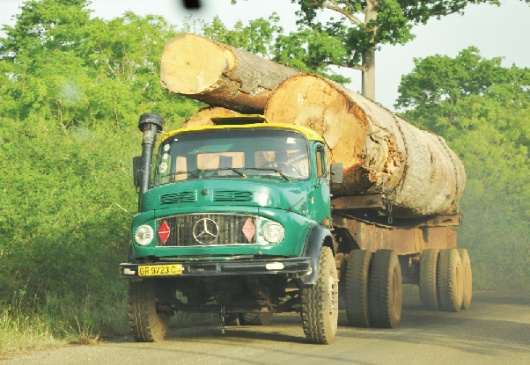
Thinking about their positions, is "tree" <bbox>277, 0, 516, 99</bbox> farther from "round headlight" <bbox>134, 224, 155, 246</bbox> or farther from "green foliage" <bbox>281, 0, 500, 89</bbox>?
"round headlight" <bbox>134, 224, 155, 246</bbox>

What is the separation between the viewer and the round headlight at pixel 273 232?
1009 centimetres

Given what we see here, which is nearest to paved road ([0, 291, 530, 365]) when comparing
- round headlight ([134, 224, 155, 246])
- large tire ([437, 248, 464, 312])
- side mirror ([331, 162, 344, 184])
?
round headlight ([134, 224, 155, 246])

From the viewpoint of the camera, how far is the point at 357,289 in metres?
13.0

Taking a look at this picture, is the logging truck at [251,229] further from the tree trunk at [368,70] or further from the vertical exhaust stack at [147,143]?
the tree trunk at [368,70]

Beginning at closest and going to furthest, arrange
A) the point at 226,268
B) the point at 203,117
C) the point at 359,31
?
the point at 226,268
the point at 203,117
the point at 359,31

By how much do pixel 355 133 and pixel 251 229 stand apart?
3228mm

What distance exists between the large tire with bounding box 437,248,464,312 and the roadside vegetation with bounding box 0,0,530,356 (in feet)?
17.9

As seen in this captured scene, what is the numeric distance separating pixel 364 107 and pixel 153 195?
3661 mm

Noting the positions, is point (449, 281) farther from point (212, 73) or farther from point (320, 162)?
point (320, 162)

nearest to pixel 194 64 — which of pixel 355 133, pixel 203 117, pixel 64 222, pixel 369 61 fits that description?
pixel 203 117

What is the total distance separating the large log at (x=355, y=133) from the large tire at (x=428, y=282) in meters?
2.90

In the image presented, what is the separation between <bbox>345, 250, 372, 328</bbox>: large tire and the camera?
1295 cm

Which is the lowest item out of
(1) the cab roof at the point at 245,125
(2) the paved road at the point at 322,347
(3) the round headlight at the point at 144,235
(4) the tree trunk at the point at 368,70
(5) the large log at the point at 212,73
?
(2) the paved road at the point at 322,347

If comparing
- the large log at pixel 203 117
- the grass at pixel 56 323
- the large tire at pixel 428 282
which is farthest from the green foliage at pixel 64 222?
the large tire at pixel 428 282
